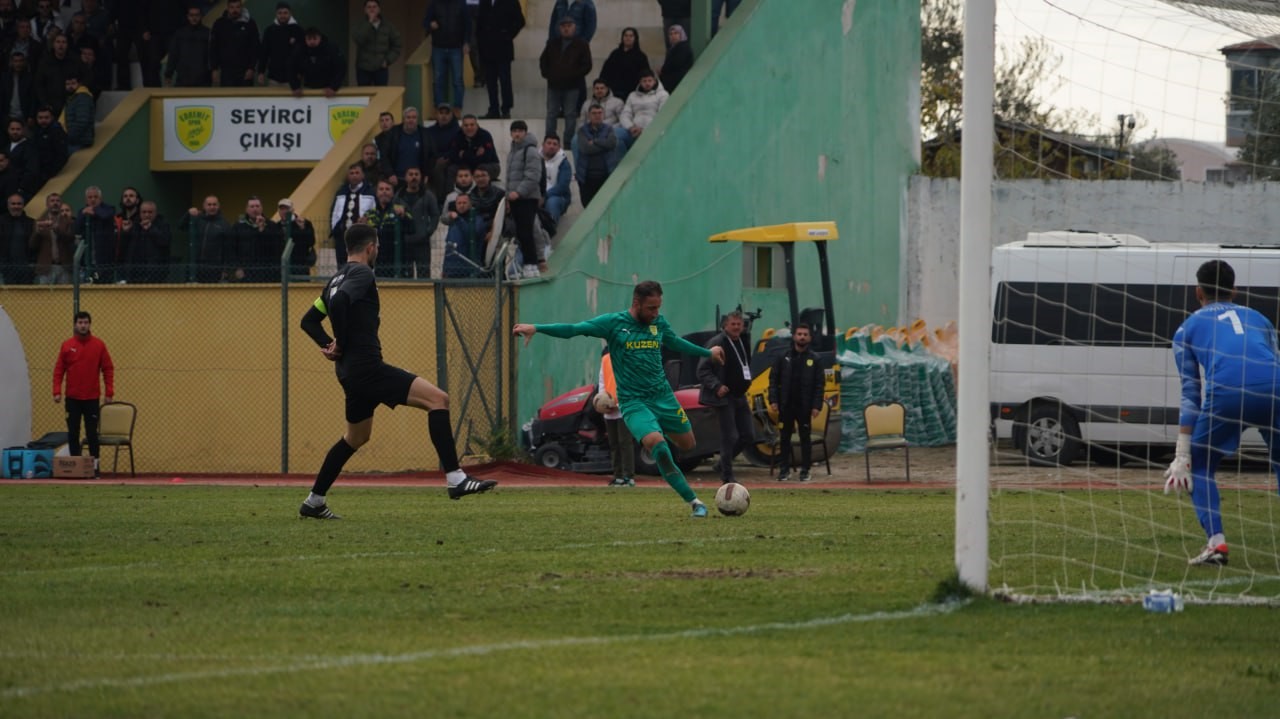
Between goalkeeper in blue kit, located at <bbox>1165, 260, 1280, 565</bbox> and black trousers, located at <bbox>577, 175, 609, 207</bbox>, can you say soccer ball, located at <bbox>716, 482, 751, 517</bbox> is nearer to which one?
goalkeeper in blue kit, located at <bbox>1165, 260, 1280, 565</bbox>

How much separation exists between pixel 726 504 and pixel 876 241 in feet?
64.6

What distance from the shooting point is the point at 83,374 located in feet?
69.6

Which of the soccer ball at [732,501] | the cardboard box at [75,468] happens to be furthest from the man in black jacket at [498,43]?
the soccer ball at [732,501]

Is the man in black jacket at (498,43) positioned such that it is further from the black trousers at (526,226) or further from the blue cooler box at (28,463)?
the blue cooler box at (28,463)

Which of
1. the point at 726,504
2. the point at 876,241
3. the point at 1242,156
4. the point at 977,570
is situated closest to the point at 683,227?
the point at 876,241

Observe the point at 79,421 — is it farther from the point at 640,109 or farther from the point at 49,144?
the point at 640,109

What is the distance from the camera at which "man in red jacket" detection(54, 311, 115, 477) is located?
69.5 feet

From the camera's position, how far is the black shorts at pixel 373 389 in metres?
12.0


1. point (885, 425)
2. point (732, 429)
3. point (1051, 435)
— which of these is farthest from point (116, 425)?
point (1051, 435)

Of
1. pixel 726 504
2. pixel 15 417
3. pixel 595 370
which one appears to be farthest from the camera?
pixel 595 370

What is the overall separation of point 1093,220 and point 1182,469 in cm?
961

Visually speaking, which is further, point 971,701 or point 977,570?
point 977,570

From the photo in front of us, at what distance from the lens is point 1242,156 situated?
1027 centimetres

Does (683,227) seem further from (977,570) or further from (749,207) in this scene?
(977,570)
